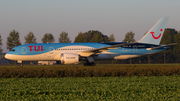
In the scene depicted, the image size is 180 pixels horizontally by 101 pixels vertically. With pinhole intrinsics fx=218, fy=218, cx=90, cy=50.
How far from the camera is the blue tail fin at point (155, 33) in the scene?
96.9ft

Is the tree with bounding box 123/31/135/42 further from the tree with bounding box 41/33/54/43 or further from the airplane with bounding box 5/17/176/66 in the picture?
the airplane with bounding box 5/17/176/66

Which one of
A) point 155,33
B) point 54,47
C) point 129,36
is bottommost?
point 54,47

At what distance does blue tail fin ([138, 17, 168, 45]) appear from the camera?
2955cm

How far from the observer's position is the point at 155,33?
97.7 feet

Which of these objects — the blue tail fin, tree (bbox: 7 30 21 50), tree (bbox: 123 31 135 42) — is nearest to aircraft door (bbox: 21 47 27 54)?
the blue tail fin

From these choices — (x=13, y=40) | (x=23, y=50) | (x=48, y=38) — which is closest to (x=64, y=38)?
(x=48, y=38)

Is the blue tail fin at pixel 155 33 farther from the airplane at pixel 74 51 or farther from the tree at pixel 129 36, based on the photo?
the tree at pixel 129 36

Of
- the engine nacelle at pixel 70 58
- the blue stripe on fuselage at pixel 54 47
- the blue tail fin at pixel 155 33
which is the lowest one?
the engine nacelle at pixel 70 58

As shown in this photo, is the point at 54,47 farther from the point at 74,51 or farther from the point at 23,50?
the point at 23,50

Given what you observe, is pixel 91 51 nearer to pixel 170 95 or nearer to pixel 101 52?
pixel 101 52

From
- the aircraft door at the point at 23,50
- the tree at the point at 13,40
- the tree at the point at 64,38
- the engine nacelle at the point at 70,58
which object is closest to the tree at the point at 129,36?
the tree at the point at 64,38

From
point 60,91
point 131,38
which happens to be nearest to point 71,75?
point 60,91

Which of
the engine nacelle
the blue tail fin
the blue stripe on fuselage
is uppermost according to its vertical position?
the blue tail fin

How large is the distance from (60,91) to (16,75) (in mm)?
7069
